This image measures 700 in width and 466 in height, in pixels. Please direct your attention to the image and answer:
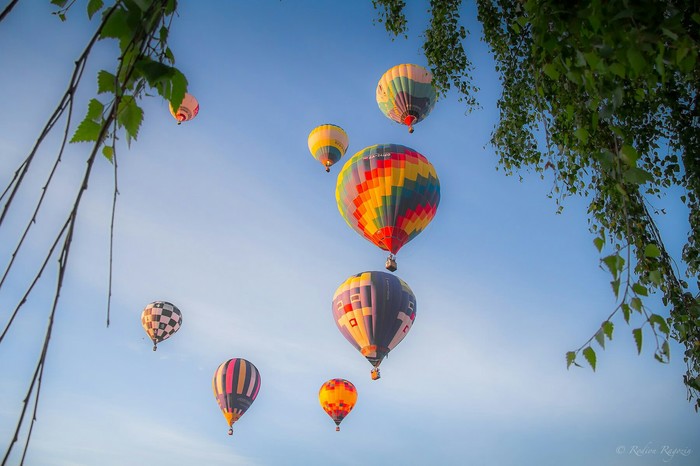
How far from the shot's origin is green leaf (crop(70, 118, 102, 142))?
1.15 m

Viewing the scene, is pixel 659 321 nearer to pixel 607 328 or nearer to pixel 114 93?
pixel 607 328

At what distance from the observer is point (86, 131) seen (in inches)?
45.4

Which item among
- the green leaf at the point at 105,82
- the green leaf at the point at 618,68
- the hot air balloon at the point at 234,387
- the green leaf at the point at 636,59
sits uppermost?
the hot air balloon at the point at 234,387

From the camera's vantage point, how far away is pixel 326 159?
2906 centimetres

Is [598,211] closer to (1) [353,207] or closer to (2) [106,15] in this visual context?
(2) [106,15]

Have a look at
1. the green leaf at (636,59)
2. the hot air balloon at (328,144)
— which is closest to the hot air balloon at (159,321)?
the hot air balloon at (328,144)

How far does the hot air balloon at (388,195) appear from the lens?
725 inches

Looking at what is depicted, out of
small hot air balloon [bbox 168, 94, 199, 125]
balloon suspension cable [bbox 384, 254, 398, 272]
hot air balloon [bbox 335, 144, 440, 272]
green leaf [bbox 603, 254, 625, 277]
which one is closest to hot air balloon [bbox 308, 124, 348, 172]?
small hot air balloon [bbox 168, 94, 199, 125]

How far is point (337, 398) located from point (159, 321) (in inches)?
455

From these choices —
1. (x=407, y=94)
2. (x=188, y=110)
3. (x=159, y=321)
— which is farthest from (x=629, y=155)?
(x=159, y=321)

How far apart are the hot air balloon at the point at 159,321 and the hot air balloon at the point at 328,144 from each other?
12966mm

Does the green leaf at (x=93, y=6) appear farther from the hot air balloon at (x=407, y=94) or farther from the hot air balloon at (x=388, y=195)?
the hot air balloon at (x=407, y=94)

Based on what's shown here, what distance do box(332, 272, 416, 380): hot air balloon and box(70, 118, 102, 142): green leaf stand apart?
66.7ft

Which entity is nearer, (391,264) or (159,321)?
(391,264)
